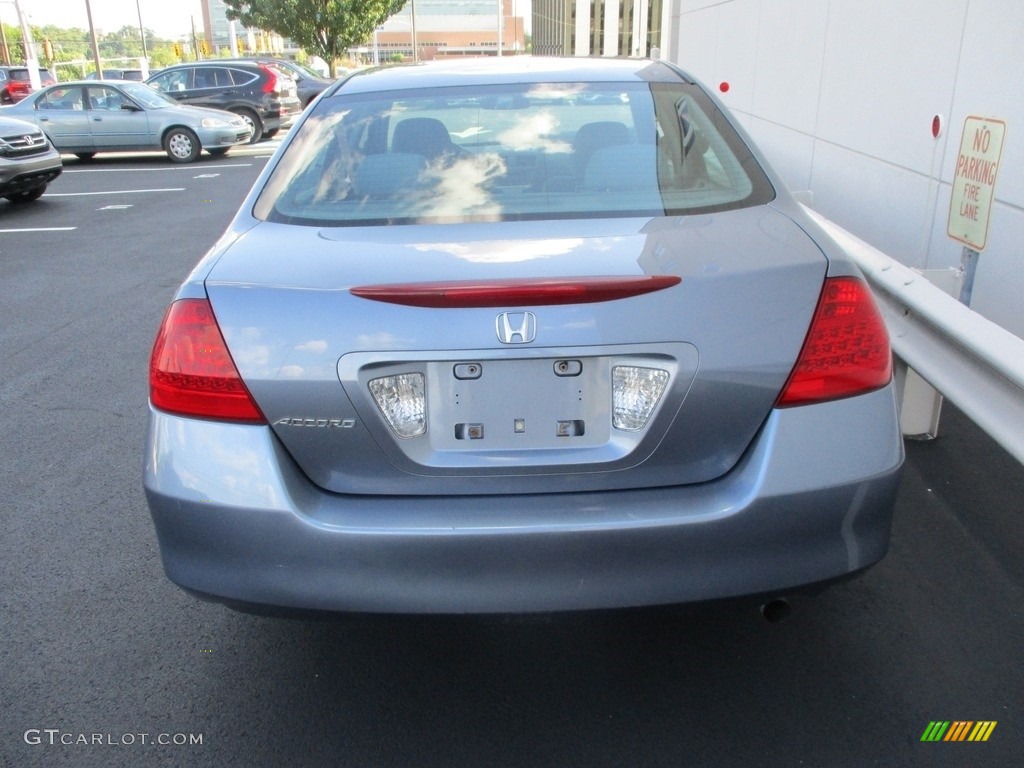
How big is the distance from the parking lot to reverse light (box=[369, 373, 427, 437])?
0.45 meters

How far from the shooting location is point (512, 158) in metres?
2.99

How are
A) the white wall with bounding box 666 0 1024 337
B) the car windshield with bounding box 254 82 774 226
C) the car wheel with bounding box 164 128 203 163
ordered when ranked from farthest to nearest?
1. the car wheel with bounding box 164 128 203 163
2. the white wall with bounding box 666 0 1024 337
3. the car windshield with bounding box 254 82 774 226

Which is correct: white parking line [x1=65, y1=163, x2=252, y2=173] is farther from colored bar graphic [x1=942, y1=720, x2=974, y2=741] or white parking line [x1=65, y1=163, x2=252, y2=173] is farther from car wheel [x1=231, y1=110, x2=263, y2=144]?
colored bar graphic [x1=942, y1=720, x2=974, y2=741]

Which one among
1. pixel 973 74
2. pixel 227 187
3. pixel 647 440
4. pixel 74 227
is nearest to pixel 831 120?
pixel 973 74

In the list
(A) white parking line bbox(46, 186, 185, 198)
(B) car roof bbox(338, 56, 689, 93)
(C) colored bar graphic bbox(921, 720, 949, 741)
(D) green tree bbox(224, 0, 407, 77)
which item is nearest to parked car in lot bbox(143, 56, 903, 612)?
(C) colored bar graphic bbox(921, 720, 949, 741)

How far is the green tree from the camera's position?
122 feet

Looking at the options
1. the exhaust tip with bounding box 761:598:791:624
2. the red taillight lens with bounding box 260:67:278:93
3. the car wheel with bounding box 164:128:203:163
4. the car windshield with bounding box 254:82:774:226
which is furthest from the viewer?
the red taillight lens with bounding box 260:67:278:93

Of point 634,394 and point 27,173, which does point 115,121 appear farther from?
point 634,394

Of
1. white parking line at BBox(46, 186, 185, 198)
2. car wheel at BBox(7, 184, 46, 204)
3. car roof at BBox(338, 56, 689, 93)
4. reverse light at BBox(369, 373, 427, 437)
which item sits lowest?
white parking line at BBox(46, 186, 185, 198)

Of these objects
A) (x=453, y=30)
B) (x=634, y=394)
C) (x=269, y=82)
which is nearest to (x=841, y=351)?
(x=634, y=394)

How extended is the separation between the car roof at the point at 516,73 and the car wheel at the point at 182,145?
15971 mm

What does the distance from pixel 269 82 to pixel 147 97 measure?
345cm

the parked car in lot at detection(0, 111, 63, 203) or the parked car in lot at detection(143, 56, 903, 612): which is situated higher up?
the parked car in lot at detection(143, 56, 903, 612)

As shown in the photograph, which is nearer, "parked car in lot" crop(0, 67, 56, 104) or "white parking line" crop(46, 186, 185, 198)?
"white parking line" crop(46, 186, 185, 198)
